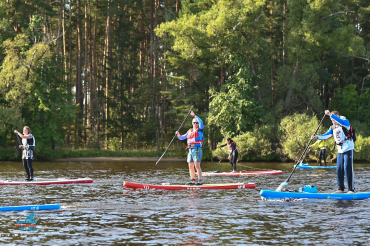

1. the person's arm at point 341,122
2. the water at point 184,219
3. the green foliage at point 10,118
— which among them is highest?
the green foliage at point 10,118

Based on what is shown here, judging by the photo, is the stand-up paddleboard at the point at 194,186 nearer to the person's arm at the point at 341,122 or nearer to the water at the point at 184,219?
the water at the point at 184,219

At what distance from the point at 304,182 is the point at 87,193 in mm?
8583

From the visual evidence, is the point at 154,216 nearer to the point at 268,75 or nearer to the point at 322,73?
the point at 268,75

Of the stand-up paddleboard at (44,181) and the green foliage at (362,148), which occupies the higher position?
the green foliage at (362,148)

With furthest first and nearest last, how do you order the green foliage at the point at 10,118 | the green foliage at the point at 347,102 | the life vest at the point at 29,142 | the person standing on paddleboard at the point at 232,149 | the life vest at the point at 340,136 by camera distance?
the green foliage at the point at 347,102, the green foliage at the point at 10,118, the person standing on paddleboard at the point at 232,149, the life vest at the point at 29,142, the life vest at the point at 340,136

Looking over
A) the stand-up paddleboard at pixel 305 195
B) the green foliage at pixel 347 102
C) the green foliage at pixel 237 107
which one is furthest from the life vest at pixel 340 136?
the green foliage at pixel 347 102

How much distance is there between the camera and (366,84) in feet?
164

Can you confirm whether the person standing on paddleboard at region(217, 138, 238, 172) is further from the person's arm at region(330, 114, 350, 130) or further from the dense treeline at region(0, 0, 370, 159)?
the dense treeline at region(0, 0, 370, 159)

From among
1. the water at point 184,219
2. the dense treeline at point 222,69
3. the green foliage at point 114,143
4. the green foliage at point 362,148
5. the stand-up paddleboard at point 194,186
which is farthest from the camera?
the green foliage at point 114,143

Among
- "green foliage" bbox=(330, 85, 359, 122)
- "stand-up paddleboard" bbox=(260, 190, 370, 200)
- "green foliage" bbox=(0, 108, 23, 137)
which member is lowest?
"stand-up paddleboard" bbox=(260, 190, 370, 200)

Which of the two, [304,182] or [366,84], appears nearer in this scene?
[304,182]

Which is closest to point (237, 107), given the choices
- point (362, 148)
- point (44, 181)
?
point (362, 148)

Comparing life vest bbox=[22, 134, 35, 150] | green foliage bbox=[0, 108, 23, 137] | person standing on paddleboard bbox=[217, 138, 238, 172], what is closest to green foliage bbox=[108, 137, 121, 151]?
green foliage bbox=[0, 108, 23, 137]

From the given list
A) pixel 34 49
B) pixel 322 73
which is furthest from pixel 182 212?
pixel 322 73
